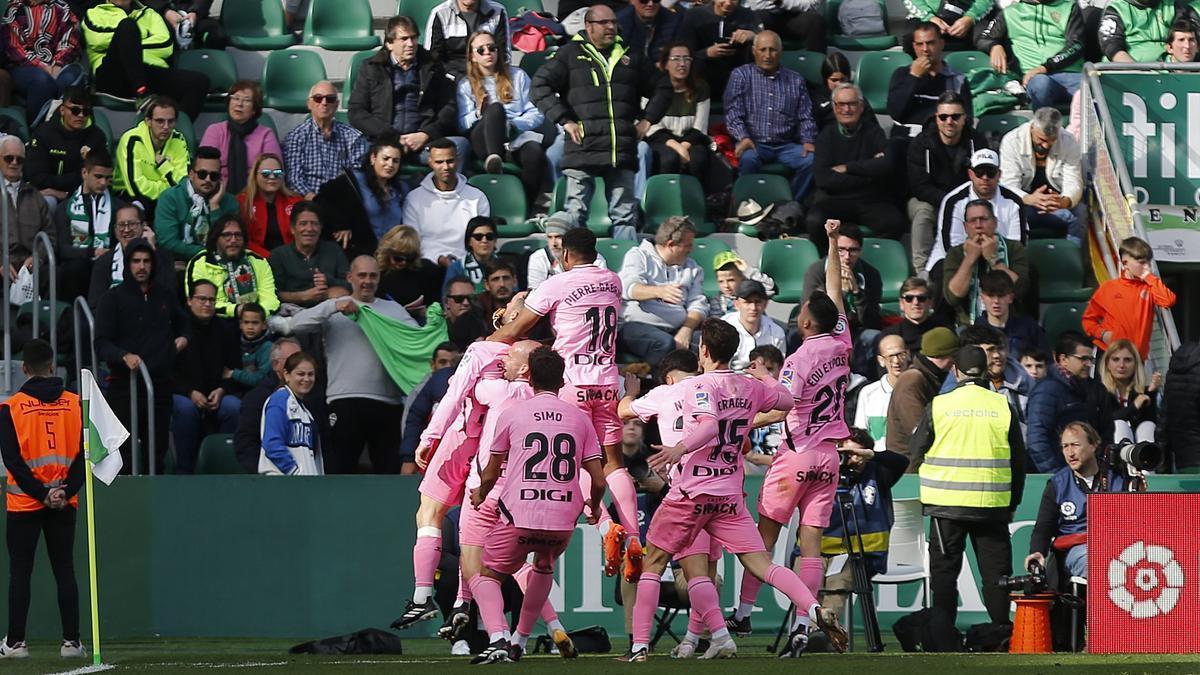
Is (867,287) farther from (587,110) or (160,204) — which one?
(160,204)

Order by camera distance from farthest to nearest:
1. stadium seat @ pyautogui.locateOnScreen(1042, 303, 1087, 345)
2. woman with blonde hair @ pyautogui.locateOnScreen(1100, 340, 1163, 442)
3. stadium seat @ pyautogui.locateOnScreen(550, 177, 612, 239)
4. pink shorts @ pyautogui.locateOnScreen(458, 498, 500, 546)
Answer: stadium seat @ pyautogui.locateOnScreen(550, 177, 612, 239) → stadium seat @ pyautogui.locateOnScreen(1042, 303, 1087, 345) → woman with blonde hair @ pyautogui.locateOnScreen(1100, 340, 1163, 442) → pink shorts @ pyautogui.locateOnScreen(458, 498, 500, 546)

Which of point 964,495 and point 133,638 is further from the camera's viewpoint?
point 133,638

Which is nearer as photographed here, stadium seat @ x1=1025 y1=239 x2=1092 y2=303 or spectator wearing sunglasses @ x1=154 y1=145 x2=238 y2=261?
spectator wearing sunglasses @ x1=154 y1=145 x2=238 y2=261

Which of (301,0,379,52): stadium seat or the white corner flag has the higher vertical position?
(301,0,379,52): stadium seat

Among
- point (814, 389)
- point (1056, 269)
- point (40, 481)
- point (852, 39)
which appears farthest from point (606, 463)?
point (852, 39)

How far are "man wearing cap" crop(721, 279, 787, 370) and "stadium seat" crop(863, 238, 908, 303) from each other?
1.88 m

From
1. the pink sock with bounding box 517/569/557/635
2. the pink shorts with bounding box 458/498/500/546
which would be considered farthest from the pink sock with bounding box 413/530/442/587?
the pink sock with bounding box 517/569/557/635

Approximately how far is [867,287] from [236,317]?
206 inches

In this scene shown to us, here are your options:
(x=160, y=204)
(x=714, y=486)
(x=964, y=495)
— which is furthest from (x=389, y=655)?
(x=160, y=204)

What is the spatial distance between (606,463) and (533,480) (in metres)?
1.77

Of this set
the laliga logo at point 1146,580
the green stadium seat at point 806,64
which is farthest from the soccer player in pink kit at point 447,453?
the green stadium seat at point 806,64

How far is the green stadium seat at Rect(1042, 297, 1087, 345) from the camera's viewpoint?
55.7ft

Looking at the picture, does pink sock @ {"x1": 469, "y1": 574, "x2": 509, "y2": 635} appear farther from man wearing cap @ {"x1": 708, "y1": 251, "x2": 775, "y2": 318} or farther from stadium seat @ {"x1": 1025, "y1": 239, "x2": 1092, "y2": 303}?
stadium seat @ {"x1": 1025, "y1": 239, "x2": 1092, "y2": 303}

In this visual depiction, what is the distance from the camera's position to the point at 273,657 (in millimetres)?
12297
